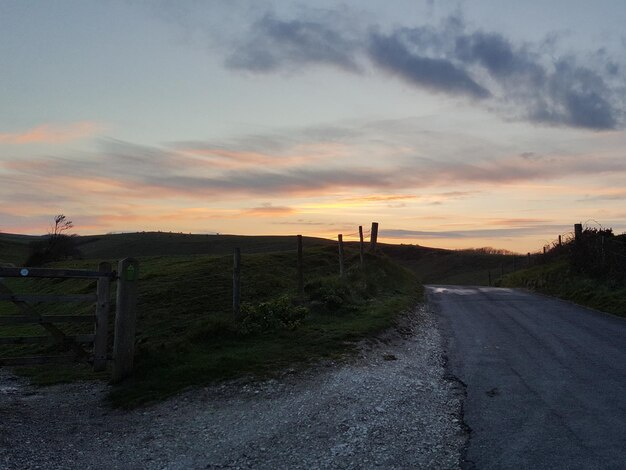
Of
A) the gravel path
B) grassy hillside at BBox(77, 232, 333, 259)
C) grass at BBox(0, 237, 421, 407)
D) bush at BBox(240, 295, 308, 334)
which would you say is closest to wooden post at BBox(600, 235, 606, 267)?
grass at BBox(0, 237, 421, 407)

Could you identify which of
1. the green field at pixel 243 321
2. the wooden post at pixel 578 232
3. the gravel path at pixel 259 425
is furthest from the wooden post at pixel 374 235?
the gravel path at pixel 259 425

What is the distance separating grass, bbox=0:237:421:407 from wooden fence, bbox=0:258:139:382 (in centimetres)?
57

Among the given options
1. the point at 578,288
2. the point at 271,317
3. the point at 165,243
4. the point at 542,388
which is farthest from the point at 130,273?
the point at 165,243

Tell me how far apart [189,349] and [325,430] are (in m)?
4.88

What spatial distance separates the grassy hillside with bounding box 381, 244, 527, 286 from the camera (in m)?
72.7

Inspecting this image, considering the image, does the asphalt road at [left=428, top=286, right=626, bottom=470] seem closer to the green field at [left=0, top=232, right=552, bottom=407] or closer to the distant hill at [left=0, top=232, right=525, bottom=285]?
the green field at [left=0, top=232, right=552, bottom=407]

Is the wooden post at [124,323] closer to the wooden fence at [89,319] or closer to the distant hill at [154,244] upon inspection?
the wooden fence at [89,319]

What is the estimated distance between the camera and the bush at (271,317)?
12.7 metres

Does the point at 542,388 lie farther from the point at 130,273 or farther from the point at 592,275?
the point at 592,275

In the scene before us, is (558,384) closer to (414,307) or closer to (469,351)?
(469,351)

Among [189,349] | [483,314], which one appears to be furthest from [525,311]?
[189,349]

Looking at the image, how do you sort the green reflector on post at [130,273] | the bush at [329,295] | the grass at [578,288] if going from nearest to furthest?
the green reflector on post at [130,273], the bush at [329,295], the grass at [578,288]

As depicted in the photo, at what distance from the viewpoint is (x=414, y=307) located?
65.1ft

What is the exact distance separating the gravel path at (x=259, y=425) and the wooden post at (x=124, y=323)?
0.55 metres
